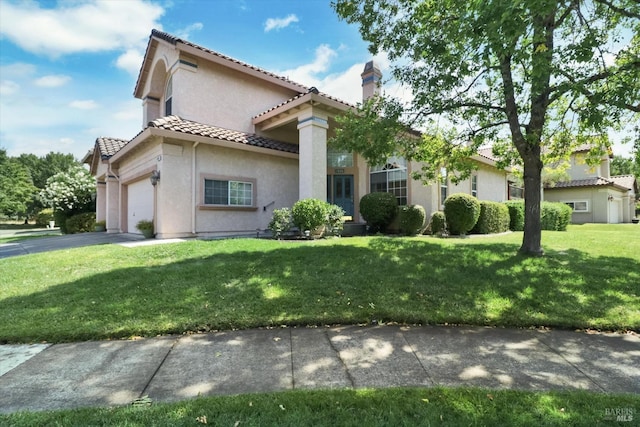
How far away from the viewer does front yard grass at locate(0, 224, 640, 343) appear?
4297 mm

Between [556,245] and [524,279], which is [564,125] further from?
[524,279]

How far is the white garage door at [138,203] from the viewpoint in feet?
41.3

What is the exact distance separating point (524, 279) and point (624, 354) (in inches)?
96.8

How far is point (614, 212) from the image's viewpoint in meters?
26.6

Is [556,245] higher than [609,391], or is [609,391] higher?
[556,245]

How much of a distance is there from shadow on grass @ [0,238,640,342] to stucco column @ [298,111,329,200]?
175 inches

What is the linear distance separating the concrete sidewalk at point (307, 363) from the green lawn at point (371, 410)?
7.8 inches

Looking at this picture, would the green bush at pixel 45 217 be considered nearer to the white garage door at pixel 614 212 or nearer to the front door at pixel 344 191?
the front door at pixel 344 191

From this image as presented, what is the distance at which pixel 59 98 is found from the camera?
12.4 meters

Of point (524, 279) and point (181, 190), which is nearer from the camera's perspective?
point (524, 279)

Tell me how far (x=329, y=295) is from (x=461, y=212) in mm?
9267

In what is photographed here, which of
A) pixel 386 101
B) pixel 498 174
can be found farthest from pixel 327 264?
pixel 498 174

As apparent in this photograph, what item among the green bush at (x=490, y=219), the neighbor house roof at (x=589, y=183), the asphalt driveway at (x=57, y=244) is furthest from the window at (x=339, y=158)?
the neighbor house roof at (x=589, y=183)

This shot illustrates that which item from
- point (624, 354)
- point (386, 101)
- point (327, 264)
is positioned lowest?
point (624, 354)
